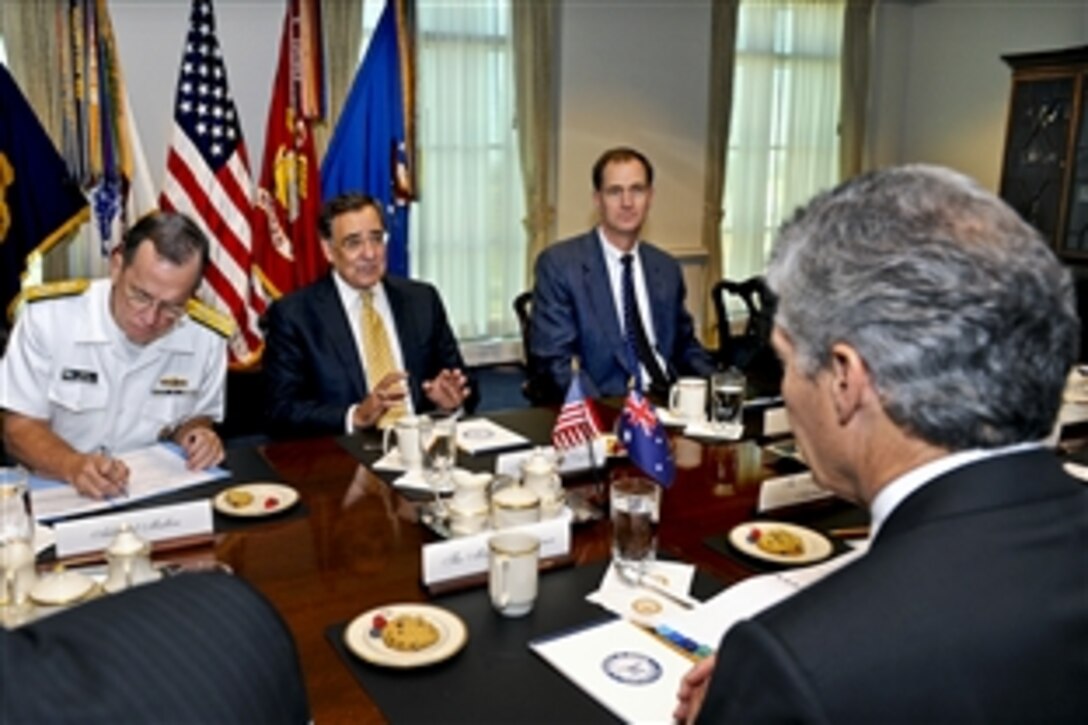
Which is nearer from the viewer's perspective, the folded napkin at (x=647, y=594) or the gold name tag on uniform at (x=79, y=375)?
the folded napkin at (x=647, y=594)

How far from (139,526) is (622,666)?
89 centimetres

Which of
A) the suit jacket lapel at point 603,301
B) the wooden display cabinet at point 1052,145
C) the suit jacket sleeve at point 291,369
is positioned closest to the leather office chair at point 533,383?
the suit jacket lapel at point 603,301

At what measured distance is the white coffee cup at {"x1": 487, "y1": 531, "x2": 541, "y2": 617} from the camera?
1.32 metres

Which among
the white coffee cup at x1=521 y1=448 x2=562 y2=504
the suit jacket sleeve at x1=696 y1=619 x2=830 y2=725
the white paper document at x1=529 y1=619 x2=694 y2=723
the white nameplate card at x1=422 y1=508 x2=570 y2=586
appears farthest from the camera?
the white coffee cup at x1=521 y1=448 x2=562 y2=504

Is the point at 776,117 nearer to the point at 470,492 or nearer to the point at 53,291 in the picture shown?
the point at 53,291

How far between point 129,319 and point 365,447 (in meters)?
0.65

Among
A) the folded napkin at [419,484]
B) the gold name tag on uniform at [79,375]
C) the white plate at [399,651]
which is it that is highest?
the gold name tag on uniform at [79,375]

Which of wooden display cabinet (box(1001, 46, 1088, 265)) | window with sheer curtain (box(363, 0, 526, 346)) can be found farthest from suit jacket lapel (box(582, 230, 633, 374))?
wooden display cabinet (box(1001, 46, 1088, 265))

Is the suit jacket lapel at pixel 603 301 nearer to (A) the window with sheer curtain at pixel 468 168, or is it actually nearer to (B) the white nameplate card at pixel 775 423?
(B) the white nameplate card at pixel 775 423

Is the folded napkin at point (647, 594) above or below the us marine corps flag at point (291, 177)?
below

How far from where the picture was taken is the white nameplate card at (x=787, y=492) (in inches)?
69.3

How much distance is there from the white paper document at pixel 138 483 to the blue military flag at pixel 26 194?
255 cm

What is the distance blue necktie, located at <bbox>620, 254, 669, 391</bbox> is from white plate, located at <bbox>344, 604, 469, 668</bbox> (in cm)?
205

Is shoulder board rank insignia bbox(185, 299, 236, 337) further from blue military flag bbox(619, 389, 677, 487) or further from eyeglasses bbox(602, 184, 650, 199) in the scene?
eyeglasses bbox(602, 184, 650, 199)
